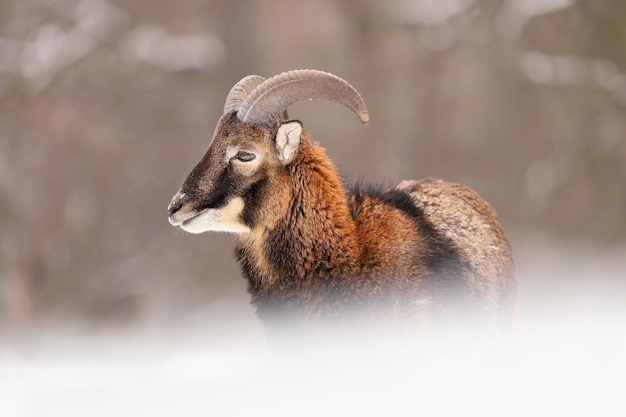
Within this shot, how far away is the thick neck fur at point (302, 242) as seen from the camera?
6.02 m

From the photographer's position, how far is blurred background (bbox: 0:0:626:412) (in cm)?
1661

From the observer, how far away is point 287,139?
6113mm

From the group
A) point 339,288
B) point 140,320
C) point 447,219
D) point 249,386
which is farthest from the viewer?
point 140,320

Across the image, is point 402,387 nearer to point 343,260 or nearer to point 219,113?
point 343,260

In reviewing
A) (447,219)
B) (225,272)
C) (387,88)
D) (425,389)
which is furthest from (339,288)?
(387,88)

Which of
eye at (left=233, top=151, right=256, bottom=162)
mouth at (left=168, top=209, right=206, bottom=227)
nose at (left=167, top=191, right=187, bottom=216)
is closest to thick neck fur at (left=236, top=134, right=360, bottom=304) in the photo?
eye at (left=233, top=151, right=256, bottom=162)

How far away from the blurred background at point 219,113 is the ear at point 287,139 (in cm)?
1010

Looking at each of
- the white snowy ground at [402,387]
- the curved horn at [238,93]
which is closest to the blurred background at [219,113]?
the white snowy ground at [402,387]

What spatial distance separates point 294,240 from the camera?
608cm

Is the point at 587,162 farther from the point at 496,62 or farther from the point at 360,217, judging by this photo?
the point at 360,217

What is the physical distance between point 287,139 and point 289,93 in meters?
0.36

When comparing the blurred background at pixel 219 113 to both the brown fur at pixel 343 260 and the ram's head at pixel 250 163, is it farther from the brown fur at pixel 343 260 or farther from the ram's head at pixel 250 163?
the ram's head at pixel 250 163

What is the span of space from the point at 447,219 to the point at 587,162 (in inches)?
462

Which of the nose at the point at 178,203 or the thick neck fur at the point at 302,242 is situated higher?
the nose at the point at 178,203
